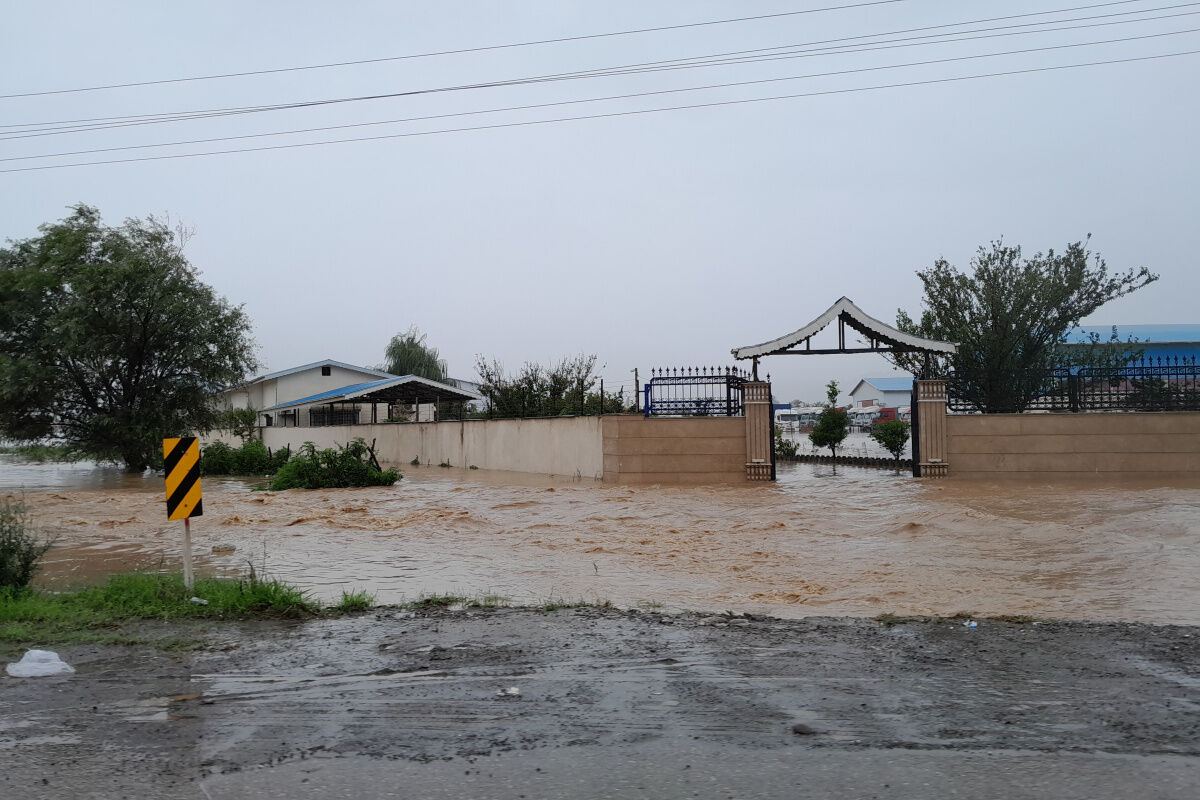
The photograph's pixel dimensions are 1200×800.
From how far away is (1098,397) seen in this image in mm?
20750

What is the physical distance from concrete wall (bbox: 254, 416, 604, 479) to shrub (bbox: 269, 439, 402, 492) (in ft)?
15.2

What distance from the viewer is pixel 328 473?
2520 cm

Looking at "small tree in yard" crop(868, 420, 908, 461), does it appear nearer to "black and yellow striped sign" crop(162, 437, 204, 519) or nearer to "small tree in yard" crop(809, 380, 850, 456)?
"small tree in yard" crop(809, 380, 850, 456)

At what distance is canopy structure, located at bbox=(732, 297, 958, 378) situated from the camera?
21266 mm

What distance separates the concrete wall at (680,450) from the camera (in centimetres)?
2170

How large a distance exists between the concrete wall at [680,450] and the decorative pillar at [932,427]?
14.0ft

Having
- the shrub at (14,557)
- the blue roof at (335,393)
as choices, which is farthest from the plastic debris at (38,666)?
the blue roof at (335,393)

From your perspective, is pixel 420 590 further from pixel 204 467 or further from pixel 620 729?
pixel 204 467

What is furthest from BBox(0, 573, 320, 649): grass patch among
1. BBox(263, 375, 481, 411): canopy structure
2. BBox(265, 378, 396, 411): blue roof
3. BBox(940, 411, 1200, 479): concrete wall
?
BBox(265, 378, 396, 411): blue roof

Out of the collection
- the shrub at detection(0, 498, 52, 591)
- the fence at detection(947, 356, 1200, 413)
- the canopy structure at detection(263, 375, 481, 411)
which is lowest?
the shrub at detection(0, 498, 52, 591)

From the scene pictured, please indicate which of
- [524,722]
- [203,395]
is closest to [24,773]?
[524,722]

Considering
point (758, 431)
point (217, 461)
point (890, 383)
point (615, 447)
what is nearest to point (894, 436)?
point (758, 431)

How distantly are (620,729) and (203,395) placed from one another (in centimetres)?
3181

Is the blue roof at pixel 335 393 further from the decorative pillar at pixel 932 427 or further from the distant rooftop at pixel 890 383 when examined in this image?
the distant rooftop at pixel 890 383
